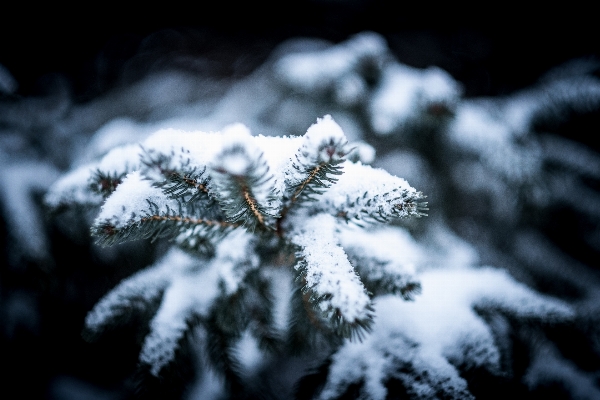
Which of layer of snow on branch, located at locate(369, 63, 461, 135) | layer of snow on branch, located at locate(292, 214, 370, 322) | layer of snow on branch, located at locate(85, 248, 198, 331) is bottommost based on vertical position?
layer of snow on branch, located at locate(85, 248, 198, 331)

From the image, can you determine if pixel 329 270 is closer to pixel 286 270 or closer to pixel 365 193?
pixel 365 193

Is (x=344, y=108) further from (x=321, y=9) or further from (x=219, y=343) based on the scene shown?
(x=321, y=9)

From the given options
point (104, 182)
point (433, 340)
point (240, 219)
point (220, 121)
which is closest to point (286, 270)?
point (240, 219)

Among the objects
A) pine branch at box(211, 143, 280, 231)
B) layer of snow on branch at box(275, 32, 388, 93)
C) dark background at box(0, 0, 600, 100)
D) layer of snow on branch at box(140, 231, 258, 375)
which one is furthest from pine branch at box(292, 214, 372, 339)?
dark background at box(0, 0, 600, 100)

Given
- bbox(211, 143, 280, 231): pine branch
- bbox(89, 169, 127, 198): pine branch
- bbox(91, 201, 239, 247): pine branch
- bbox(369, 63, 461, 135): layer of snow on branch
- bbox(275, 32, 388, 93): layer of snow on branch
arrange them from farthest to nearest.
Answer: bbox(275, 32, 388, 93): layer of snow on branch, bbox(369, 63, 461, 135): layer of snow on branch, bbox(89, 169, 127, 198): pine branch, bbox(91, 201, 239, 247): pine branch, bbox(211, 143, 280, 231): pine branch

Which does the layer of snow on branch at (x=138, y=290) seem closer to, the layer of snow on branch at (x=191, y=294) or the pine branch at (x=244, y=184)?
the layer of snow on branch at (x=191, y=294)

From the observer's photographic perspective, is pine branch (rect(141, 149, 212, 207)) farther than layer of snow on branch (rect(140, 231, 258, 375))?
No

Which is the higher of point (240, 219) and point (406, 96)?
point (406, 96)

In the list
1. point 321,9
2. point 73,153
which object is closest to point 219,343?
point 73,153

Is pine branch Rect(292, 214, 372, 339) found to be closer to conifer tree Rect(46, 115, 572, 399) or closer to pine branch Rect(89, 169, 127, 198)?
conifer tree Rect(46, 115, 572, 399)

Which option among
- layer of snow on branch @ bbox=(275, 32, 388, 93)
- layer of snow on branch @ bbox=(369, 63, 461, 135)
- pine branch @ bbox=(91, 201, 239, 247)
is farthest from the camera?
layer of snow on branch @ bbox=(275, 32, 388, 93)
